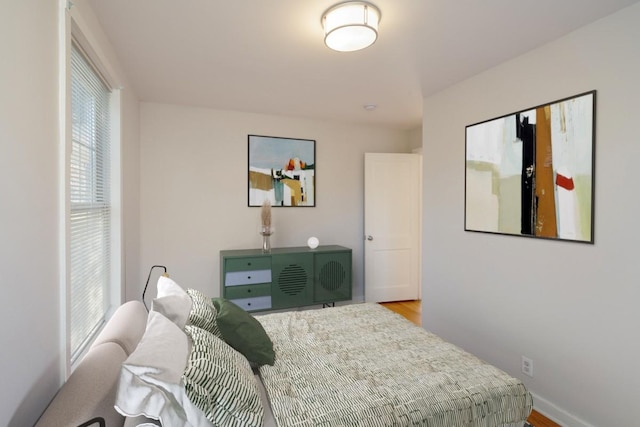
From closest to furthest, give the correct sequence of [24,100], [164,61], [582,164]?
[24,100] < [582,164] < [164,61]

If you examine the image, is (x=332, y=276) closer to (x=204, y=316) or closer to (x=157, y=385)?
(x=204, y=316)

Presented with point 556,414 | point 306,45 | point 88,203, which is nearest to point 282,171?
A: point 306,45

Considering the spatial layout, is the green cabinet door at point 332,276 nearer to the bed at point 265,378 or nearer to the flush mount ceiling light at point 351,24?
the bed at point 265,378

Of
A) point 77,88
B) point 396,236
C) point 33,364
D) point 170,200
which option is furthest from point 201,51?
point 396,236

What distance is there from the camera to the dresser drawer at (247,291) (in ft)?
10.6

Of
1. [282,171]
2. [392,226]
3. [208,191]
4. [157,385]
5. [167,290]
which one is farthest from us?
[392,226]

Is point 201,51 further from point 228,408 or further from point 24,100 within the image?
point 228,408

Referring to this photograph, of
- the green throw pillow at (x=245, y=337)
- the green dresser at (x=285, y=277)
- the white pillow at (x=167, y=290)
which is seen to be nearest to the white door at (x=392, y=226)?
the green dresser at (x=285, y=277)

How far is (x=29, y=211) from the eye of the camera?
39.6 inches

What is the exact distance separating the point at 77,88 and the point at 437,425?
2.34 m

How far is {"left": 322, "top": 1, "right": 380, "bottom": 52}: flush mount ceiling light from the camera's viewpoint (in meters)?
1.68

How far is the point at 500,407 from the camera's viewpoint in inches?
53.3

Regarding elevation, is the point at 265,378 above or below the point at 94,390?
below

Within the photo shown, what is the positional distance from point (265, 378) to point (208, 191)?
259cm
